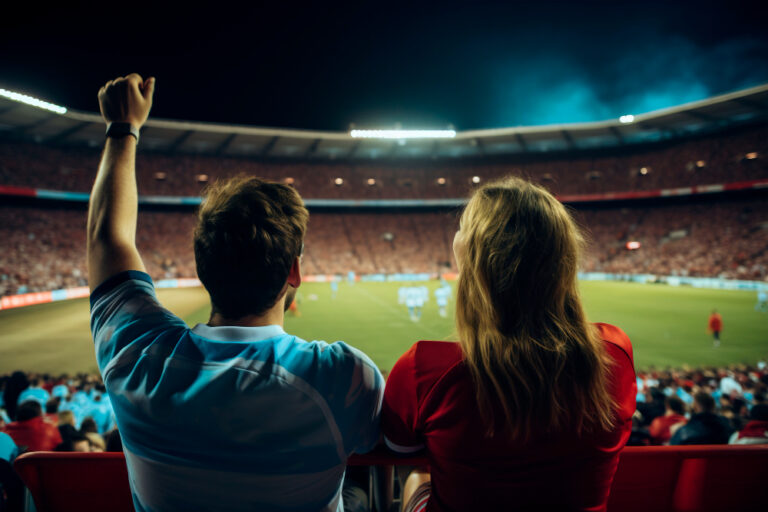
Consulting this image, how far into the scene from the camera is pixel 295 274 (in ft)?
4.83

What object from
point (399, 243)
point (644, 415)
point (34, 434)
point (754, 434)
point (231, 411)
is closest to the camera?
point (231, 411)

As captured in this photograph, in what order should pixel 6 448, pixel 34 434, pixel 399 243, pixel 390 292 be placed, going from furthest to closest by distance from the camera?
pixel 399 243 → pixel 390 292 → pixel 34 434 → pixel 6 448

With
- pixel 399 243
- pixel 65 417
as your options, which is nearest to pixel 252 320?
pixel 65 417

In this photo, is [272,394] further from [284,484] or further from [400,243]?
[400,243]

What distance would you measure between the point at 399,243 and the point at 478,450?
4254 cm

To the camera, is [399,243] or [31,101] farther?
[399,243]

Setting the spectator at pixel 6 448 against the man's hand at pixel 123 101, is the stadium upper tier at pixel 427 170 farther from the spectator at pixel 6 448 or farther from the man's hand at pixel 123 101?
the man's hand at pixel 123 101

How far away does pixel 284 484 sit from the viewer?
3.69ft

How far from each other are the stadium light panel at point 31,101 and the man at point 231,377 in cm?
3276

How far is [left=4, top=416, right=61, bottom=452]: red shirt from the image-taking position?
4062 mm

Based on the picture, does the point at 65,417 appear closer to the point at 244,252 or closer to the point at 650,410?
the point at 244,252

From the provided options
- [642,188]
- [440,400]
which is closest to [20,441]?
[440,400]

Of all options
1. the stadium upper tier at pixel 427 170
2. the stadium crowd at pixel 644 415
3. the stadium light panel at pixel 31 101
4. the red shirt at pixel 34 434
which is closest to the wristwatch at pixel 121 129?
the stadium crowd at pixel 644 415

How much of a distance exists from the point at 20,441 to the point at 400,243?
40207 mm
